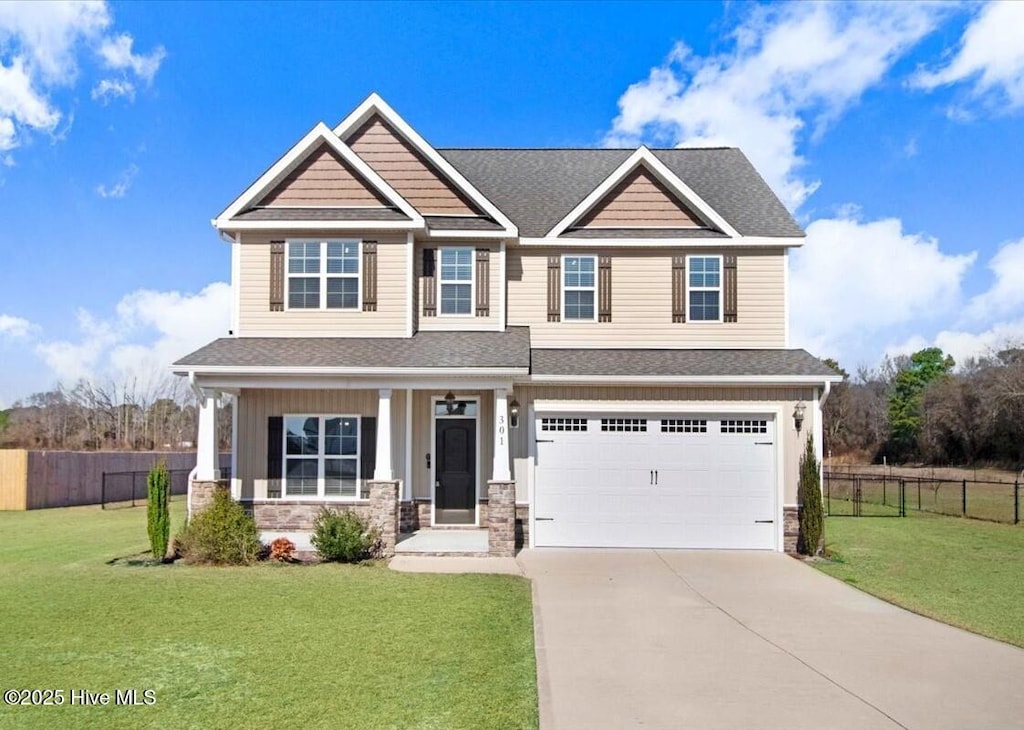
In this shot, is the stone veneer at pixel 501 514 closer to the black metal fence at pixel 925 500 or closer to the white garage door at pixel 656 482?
the white garage door at pixel 656 482

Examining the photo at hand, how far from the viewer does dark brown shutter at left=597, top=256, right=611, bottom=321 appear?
57.1 ft

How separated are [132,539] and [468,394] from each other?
24.4 ft

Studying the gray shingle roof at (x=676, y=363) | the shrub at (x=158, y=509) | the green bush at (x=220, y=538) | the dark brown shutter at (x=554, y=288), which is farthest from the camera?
the dark brown shutter at (x=554, y=288)

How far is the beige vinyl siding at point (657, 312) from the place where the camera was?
17.2m

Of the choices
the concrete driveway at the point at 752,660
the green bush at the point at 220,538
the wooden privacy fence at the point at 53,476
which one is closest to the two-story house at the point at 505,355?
the green bush at the point at 220,538

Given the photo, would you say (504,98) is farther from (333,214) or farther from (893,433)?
(893,433)

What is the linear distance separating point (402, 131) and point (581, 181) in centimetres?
A: 460

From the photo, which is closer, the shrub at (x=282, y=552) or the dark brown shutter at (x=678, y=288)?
the shrub at (x=282, y=552)

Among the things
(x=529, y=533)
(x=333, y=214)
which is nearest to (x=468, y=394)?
(x=529, y=533)

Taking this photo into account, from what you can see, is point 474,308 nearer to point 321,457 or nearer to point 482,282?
point 482,282

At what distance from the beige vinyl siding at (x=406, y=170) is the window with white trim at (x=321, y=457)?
4.61 meters

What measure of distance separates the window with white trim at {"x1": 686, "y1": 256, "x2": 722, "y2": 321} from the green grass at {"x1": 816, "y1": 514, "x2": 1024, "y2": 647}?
5173mm

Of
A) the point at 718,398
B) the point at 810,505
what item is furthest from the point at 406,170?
the point at 810,505

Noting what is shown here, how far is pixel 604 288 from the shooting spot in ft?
57.2
